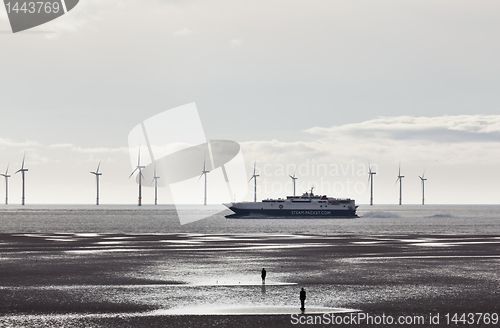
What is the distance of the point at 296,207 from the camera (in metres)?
169

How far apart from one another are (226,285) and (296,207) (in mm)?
136195

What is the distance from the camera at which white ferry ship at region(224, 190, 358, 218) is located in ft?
552

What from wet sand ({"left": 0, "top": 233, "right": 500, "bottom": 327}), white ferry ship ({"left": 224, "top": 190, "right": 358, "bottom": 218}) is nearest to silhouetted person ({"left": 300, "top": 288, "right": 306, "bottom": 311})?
wet sand ({"left": 0, "top": 233, "right": 500, "bottom": 327})

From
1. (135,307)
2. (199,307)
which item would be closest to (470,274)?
(199,307)

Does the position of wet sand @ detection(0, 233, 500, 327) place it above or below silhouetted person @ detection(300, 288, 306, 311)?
below

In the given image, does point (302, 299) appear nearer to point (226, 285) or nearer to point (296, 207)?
point (226, 285)

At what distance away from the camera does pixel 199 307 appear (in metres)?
27.1

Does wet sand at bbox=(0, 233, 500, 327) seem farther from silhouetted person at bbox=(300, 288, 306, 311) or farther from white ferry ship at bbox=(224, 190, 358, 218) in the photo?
white ferry ship at bbox=(224, 190, 358, 218)

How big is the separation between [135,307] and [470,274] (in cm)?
2476

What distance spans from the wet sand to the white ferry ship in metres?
110

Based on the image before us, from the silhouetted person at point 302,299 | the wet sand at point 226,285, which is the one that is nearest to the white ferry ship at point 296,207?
the wet sand at point 226,285

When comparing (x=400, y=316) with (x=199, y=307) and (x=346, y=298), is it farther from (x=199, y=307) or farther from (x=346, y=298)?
(x=199, y=307)

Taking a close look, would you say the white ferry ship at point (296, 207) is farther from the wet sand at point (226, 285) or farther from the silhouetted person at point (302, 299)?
the silhouetted person at point (302, 299)

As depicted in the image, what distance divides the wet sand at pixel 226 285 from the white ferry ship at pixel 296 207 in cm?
11032
